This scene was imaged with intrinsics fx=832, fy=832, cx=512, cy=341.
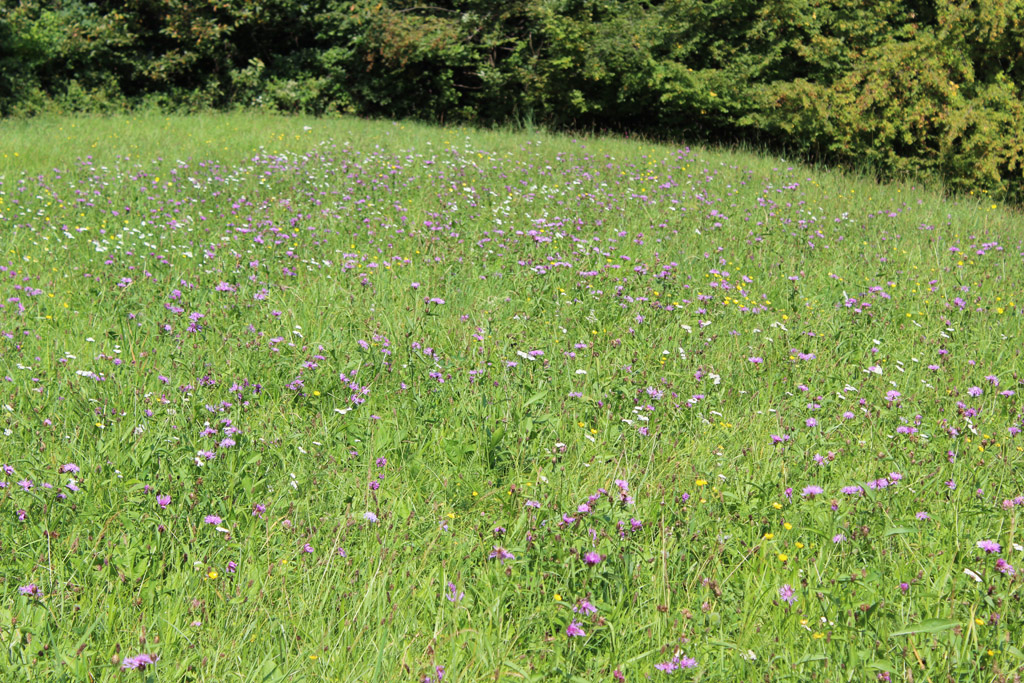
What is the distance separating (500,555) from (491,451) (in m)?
0.65

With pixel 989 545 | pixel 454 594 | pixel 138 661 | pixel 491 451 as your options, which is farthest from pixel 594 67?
pixel 138 661

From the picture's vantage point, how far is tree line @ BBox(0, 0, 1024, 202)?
10203mm

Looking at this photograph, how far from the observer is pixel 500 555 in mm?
2432

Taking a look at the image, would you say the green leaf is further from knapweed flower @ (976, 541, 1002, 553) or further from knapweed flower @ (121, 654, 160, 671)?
knapweed flower @ (121, 654, 160, 671)

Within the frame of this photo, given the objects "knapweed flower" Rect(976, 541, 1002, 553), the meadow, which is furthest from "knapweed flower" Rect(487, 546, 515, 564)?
"knapweed flower" Rect(976, 541, 1002, 553)

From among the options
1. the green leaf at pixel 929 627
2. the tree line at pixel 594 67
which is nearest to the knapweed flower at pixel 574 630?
the green leaf at pixel 929 627

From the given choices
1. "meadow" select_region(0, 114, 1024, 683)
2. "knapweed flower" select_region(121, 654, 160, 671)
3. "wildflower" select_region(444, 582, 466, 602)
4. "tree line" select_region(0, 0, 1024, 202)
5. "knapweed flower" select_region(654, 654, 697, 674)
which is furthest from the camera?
"tree line" select_region(0, 0, 1024, 202)

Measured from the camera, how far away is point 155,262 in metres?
4.91

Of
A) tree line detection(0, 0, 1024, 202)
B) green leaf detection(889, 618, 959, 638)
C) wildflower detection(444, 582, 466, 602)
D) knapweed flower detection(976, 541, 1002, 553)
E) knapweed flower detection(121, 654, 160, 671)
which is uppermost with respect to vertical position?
tree line detection(0, 0, 1024, 202)

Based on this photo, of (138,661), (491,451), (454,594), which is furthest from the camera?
(491,451)

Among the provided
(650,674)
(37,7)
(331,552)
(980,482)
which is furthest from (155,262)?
(37,7)

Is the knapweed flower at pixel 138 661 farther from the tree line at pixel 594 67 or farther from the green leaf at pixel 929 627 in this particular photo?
the tree line at pixel 594 67

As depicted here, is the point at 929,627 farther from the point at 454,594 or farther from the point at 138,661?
the point at 138,661

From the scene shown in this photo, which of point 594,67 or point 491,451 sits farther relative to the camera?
point 594,67
